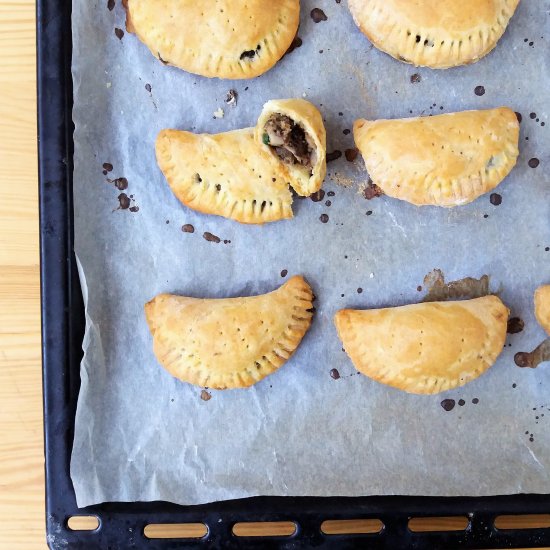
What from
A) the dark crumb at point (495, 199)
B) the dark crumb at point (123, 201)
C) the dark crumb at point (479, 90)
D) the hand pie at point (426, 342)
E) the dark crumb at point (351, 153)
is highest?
the dark crumb at point (479, 90)

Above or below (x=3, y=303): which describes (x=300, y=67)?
above

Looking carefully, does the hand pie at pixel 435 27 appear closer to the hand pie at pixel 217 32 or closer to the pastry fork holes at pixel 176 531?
the hand pie at pixel 217 32

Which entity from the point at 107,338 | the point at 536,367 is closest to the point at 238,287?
the point at 107,338

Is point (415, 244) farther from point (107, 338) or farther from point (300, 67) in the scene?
point (107, 338)

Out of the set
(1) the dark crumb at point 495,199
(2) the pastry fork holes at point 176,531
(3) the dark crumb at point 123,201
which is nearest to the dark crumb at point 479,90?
(1) the dark crumb at point 495,199

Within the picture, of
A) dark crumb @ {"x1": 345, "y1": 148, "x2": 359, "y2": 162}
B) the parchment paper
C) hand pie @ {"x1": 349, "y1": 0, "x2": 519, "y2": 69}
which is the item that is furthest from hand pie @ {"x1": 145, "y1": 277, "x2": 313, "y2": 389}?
hand pie @ {"x1": 349, "y1": 0, "x2": 519, "y2": 69}
